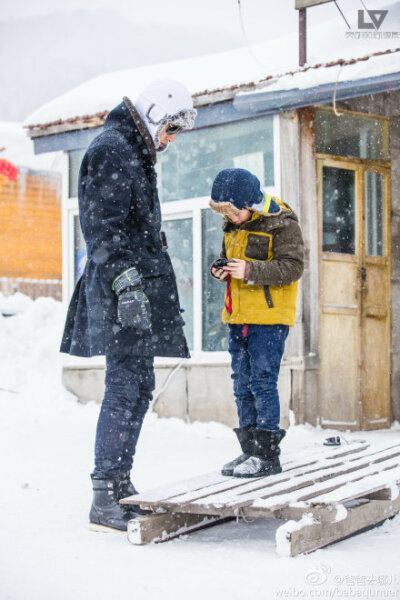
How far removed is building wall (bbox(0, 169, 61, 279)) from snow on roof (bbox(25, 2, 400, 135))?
1094 cm

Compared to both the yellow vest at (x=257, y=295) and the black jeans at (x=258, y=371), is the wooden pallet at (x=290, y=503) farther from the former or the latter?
the yellow vest at (x=257, y=295)

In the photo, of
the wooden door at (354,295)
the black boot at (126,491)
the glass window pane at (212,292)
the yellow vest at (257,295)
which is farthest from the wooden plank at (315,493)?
the glass window pane at (212,292)

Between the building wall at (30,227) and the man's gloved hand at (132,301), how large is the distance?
16956mm

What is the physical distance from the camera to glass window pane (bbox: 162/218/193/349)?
7.72 metres

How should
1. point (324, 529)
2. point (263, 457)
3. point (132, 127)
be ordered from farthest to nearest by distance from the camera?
point (263, 457) < point (132, 127) < point (324, 529)

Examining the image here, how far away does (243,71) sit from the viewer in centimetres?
753

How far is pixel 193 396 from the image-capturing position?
24.5ft

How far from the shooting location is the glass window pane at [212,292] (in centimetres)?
741

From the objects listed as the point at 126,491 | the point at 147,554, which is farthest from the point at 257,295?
the point at 147,554

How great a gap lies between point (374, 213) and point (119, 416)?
4839mm

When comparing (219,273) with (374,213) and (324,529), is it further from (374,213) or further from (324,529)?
(374,213)

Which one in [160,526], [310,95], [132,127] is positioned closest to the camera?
[160,526]

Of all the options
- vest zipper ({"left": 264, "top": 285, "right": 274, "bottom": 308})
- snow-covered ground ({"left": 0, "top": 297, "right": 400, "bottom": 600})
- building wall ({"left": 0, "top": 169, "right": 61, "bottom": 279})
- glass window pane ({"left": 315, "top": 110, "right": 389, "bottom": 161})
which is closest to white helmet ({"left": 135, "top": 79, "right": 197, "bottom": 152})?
vest zipper ({"left": 264, "top": 285, "right": 274, "bottom": 308})

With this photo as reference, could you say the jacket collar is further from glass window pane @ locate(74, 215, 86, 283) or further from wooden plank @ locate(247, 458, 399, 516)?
glass window pane @ locate(74, 215, 86, 283)
